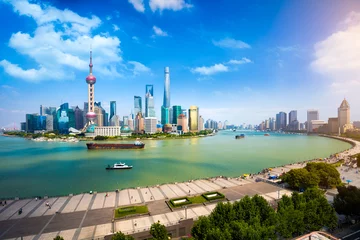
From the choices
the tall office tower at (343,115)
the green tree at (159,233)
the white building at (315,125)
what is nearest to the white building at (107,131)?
the green tree at (159,233)

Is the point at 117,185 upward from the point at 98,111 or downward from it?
downward

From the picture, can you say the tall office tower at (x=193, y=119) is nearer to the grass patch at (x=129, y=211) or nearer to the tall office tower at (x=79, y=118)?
the tall office tower at (x=79, y=118)

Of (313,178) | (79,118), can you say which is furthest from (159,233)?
(79,118)

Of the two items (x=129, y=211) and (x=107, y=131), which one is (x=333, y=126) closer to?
(x=107, y=131)

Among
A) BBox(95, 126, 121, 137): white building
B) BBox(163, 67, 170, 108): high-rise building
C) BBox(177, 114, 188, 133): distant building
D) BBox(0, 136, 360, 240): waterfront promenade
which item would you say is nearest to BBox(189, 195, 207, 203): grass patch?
BBox(0, 136, 360, 240): waterfront promenade

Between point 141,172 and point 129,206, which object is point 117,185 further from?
point 129,206

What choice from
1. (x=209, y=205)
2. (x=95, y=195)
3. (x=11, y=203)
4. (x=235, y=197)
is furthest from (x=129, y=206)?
(x=11, y=203)
